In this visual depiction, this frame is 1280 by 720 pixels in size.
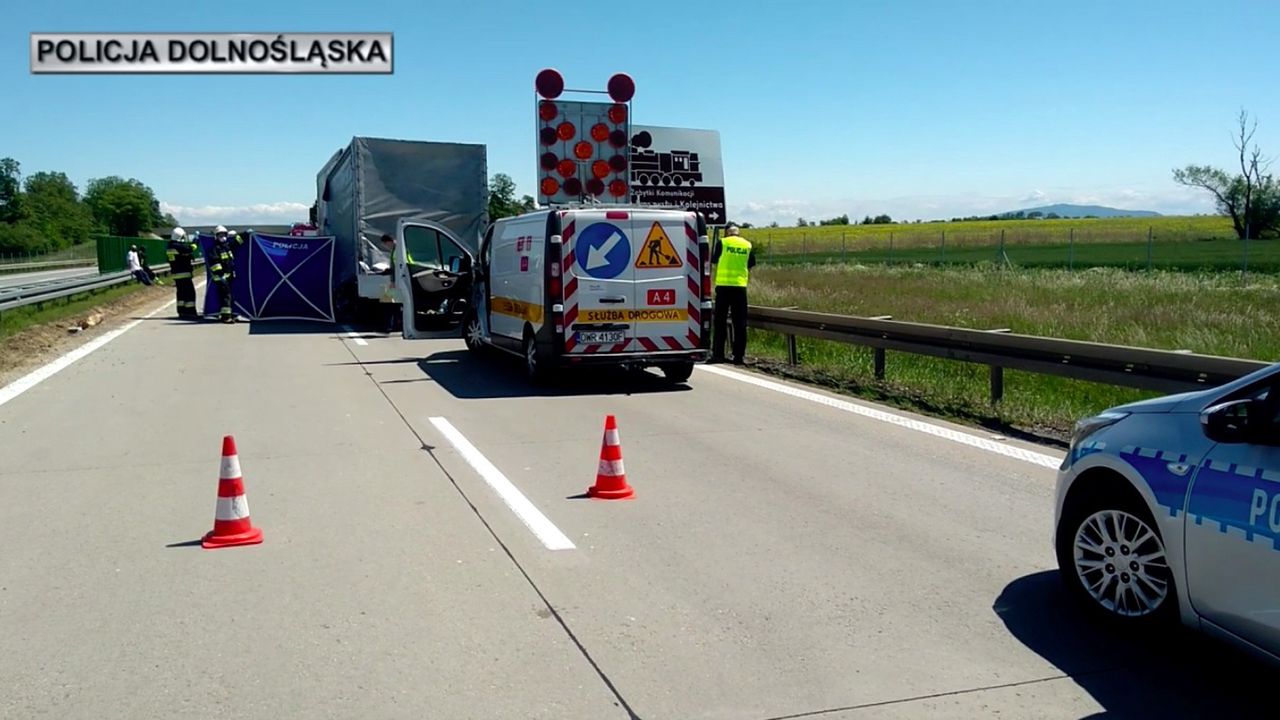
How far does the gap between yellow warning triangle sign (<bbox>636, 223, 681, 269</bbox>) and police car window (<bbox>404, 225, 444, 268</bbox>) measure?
7.65m

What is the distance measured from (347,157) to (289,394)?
10.1 m

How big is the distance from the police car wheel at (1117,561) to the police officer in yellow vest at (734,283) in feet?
34.4

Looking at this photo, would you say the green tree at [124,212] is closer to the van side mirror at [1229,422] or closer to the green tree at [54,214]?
the green tree at [54,214]

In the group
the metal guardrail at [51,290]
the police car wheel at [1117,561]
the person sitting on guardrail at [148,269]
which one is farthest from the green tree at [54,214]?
the police car wheel at [1117,561]

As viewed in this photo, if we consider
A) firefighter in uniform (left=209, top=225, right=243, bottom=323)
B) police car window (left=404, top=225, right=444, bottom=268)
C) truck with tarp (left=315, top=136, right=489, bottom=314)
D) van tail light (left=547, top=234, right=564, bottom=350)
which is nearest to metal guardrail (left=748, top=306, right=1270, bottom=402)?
van tail light (left=547, top=234, right=564, bottom=350)

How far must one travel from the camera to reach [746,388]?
44.0ft

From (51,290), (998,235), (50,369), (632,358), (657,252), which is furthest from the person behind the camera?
(998,235)

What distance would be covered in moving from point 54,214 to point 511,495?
133 m

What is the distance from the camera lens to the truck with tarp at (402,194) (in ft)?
68.9

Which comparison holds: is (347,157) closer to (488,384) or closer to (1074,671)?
(488,384)

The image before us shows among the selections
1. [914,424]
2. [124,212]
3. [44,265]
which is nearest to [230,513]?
[914,424]

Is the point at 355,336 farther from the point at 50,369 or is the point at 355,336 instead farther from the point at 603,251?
the point at 603,251

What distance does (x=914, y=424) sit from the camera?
34.6ft

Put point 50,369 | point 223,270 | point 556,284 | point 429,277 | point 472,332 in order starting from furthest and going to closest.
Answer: point 223,270, point 429,277, point 472,332, point 50,369, point 556,284
